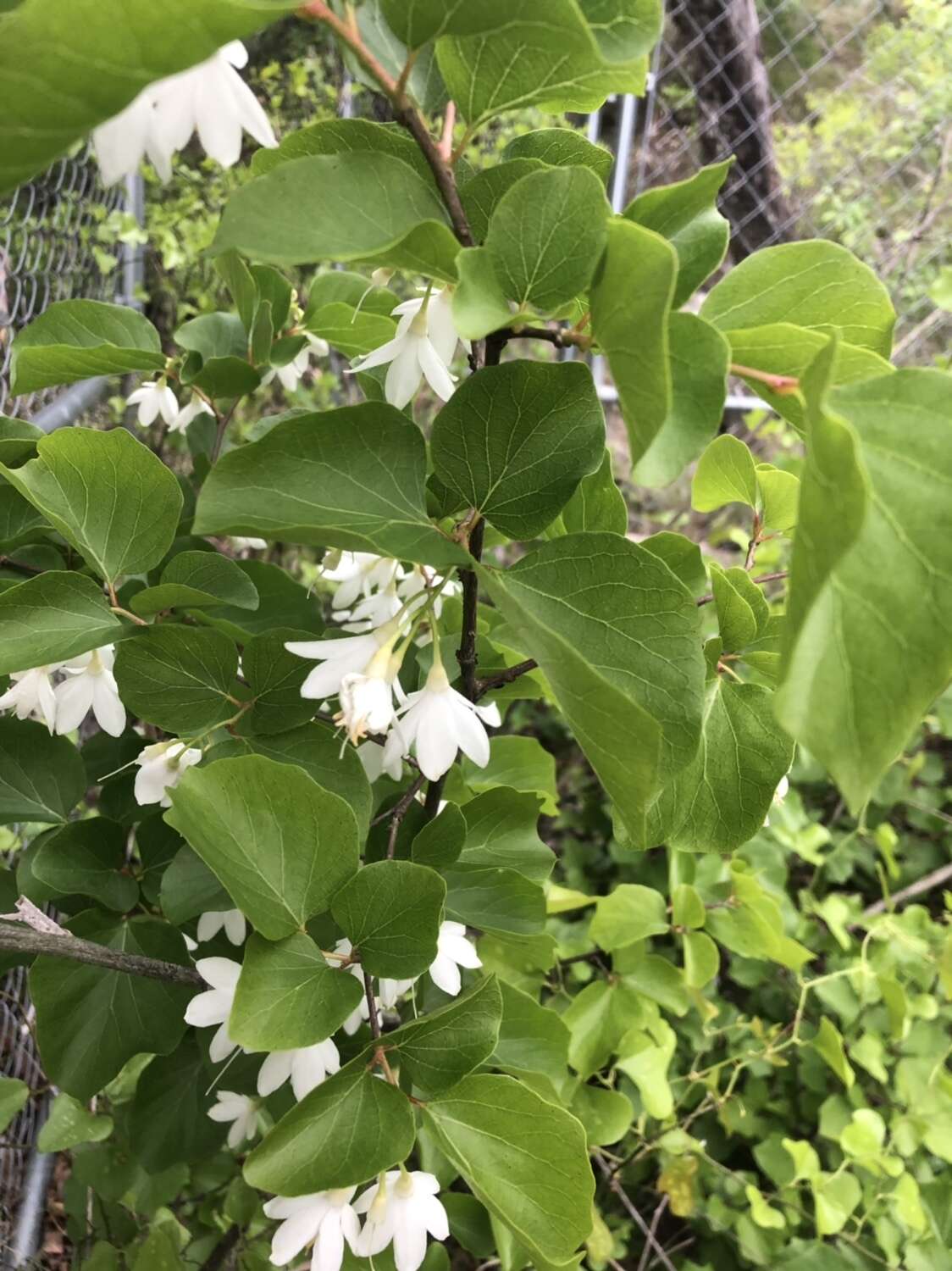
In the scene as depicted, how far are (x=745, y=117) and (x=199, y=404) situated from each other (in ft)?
8.34

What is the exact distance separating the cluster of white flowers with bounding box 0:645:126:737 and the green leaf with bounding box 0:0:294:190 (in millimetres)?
310

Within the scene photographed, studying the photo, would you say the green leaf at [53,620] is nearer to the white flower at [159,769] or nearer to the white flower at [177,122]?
the white flower at [159,769]

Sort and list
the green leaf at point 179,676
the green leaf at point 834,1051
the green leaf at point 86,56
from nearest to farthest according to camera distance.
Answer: the green leaf at point 86,56 < the green leaf at point 179,676 < the green leaf at point 834,1051

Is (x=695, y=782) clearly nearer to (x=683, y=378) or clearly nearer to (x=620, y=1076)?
(x=683, y=378)

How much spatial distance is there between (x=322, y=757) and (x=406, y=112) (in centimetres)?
27

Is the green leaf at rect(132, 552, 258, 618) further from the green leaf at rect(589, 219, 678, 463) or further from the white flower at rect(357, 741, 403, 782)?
the green leaf at rect(589, 219, 678, 463)

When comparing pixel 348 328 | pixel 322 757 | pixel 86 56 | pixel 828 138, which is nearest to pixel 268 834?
pixel 322 757

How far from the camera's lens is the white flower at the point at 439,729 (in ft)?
1.26

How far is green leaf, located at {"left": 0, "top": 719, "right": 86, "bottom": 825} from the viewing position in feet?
1.65

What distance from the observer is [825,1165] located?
1.12m

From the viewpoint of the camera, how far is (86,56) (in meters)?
0.21

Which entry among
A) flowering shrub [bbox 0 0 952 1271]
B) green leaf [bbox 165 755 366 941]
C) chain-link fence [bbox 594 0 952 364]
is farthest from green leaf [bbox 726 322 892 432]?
chain-link fence [bbox 594 0 952 364]

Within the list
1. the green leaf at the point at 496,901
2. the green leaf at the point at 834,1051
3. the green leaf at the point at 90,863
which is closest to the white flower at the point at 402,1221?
the green leaf at the point at 496,901

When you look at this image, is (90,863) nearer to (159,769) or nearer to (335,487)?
(159,769)
